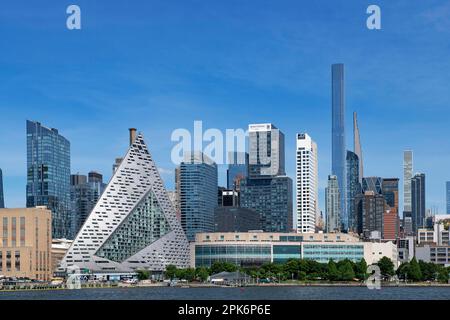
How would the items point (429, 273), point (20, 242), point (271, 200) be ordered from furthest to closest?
point (271, 200) → point (429, 273) → point (20, 242)

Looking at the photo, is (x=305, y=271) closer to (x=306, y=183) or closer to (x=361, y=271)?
(x=361, y=271)

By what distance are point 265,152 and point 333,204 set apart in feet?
174

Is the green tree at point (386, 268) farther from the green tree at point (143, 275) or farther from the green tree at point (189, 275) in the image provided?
the green tree at point (143, 275)

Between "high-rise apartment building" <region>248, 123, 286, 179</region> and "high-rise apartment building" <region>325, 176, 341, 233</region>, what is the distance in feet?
89.7

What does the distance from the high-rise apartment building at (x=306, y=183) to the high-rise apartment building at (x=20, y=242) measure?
58.8 m

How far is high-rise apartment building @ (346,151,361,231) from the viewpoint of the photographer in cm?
15825

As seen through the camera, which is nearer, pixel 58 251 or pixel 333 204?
pixel 58 251

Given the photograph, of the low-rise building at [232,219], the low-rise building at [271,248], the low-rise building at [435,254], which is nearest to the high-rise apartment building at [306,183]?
the low-rise building at [232,219]

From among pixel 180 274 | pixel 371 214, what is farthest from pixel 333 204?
pixel 180 274

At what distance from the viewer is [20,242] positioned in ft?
214

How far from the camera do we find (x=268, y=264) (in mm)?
76062

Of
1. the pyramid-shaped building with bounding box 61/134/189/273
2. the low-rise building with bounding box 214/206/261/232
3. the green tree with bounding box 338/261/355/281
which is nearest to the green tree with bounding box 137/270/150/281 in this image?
the pyramid-shaped building with bounding box 61/134/189/273

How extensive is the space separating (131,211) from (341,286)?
2699 cm
